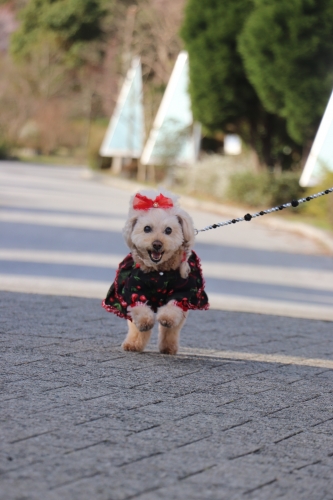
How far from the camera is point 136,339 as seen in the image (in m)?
5.06

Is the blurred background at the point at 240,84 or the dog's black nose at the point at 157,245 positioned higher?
the blurred background at the point at 240,84

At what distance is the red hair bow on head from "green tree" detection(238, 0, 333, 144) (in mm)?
13794

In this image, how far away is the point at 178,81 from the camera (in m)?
31.4

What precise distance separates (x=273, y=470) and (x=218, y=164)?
21.7m

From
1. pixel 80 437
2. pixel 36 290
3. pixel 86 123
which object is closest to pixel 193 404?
pixel 80 437

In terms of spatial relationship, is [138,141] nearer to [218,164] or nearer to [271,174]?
[218,164]

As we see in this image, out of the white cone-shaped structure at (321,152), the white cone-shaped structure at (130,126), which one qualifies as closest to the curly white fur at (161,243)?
the white cone-shaped structure at (321,152)

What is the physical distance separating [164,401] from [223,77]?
1825cm

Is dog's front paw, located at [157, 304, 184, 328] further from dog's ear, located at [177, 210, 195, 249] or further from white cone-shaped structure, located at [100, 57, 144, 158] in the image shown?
white cone-shaped structure, located at [100, 57, 144, 158]

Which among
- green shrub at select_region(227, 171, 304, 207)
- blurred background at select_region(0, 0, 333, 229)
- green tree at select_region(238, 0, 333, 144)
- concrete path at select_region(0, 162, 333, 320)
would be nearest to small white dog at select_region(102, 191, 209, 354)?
concrete path at select_region(0, 162, 333, 320)

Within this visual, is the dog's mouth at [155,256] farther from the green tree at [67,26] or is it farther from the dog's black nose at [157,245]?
the green tree at [67,26]

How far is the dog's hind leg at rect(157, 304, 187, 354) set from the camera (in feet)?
15.6

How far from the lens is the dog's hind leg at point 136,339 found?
5039 mm

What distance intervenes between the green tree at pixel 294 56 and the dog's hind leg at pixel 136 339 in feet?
45.4
